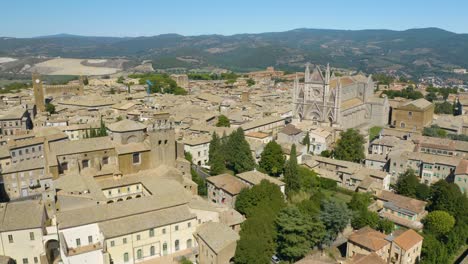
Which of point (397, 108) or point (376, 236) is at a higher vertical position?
point (397, 108)

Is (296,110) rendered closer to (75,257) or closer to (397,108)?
(397,108)

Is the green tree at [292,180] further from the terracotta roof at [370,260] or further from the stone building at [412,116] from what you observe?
the stone building at [412,116]

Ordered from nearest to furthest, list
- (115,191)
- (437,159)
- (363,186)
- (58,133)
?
(115,191)
(363,186)
(437,159)
(58,133)

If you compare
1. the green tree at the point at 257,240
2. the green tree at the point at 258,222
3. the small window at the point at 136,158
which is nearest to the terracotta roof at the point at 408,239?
the green tree at the point at 258,222

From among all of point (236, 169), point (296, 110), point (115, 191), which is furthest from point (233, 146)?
point (296, 110)

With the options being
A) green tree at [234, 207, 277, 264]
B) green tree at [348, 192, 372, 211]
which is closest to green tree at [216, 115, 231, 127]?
green tree at [348, 192, 372, 211]

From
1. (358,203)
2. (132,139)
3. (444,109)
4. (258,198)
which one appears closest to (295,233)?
(258,198)

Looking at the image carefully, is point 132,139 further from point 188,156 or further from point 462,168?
point 462,168
